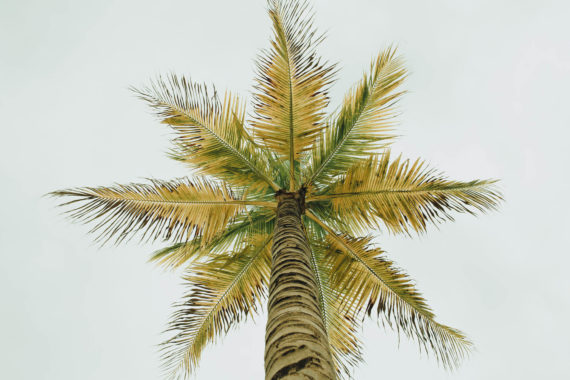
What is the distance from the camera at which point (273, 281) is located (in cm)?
376

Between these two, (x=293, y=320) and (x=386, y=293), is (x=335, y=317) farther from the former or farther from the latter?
(x=293, y=320)

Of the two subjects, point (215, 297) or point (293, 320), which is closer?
point (293, 320)

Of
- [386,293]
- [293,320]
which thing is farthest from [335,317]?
[293,320]

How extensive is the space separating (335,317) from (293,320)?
138 inches

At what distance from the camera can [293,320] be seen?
2922mm

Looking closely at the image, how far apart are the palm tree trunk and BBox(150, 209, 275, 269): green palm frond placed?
→ 173 cm

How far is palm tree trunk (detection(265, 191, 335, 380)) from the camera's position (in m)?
2.40

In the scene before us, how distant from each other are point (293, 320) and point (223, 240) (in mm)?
3700

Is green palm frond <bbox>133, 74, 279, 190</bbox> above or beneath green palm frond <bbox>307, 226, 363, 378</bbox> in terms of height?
above

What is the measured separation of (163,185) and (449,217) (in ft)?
13.2

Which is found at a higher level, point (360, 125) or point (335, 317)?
point (360, 125)

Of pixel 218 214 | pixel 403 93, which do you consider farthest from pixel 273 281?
pixel 403 93

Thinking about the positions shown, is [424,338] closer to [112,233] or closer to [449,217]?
[449,217]

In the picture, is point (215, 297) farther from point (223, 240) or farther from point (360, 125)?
point (360, 125)
